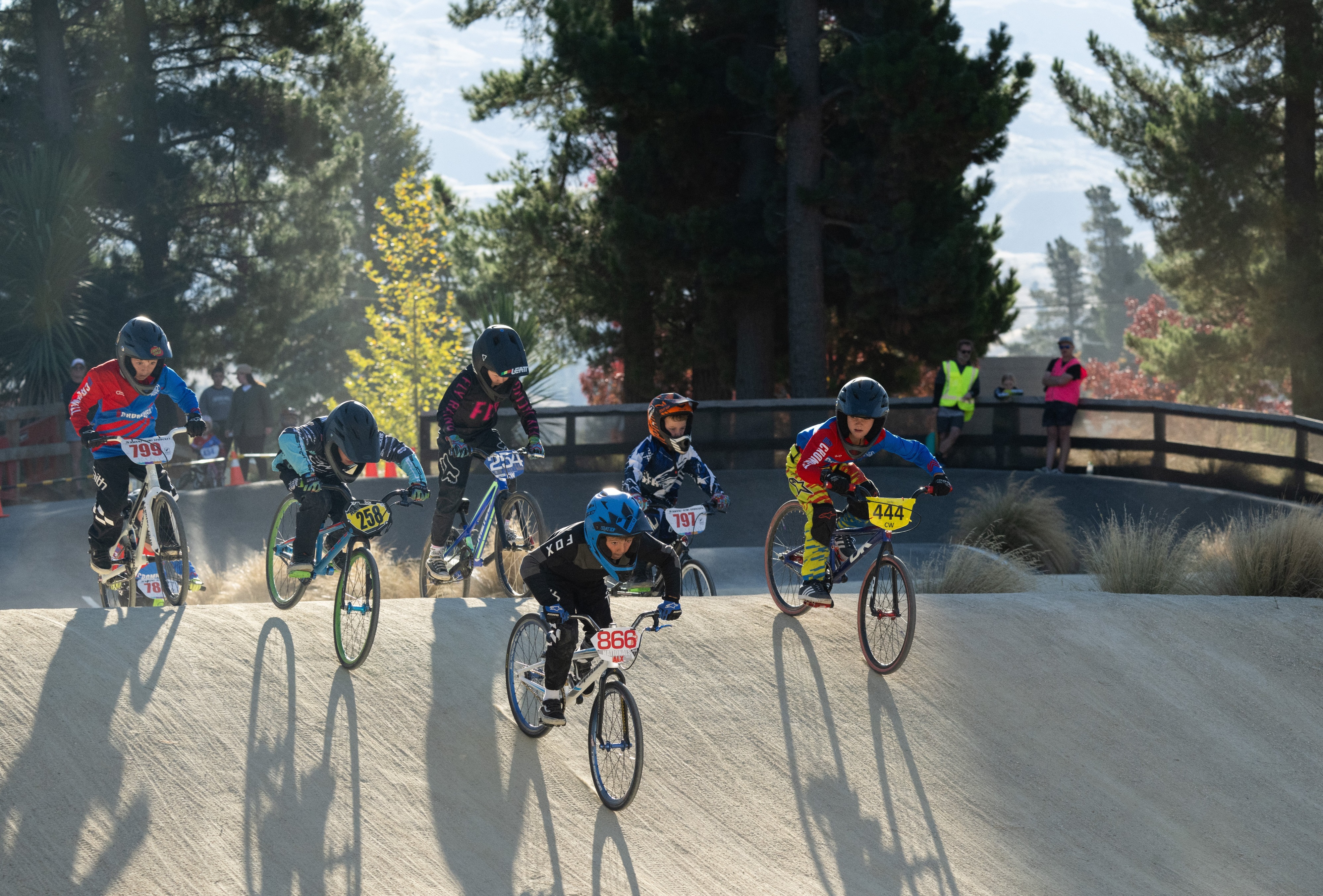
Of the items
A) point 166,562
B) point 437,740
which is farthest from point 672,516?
point 166,562

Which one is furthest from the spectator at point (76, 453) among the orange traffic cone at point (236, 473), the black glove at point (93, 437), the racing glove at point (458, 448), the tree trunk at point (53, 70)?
the racing glove at point (458, 448)

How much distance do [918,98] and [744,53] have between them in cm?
390

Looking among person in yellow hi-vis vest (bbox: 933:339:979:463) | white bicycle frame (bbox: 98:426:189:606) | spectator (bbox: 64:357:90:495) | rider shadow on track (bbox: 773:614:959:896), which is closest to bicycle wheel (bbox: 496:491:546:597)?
rider shadow on track (bbox: 773:614:959:896)

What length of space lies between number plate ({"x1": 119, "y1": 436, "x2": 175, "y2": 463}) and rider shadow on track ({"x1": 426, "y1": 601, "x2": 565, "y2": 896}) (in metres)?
2.34

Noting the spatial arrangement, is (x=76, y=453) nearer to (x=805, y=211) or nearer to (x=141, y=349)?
(x=805, y=211)

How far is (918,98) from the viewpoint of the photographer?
17.0 metres

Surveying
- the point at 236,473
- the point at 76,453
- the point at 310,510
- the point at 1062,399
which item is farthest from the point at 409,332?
the point at 310,510

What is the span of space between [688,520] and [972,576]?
3.53 metres

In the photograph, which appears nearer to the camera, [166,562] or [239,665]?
[239,665]

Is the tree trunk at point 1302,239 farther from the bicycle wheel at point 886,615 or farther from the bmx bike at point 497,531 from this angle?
the bmx bike at point 497,531

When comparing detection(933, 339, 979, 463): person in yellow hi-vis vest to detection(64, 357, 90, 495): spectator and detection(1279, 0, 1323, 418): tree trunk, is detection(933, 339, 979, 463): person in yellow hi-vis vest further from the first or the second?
detection(64, 357, 90, 495): spectator

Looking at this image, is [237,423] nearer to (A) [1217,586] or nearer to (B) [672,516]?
(B) [672,516]

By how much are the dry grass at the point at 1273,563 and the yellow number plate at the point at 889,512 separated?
14.0 ft

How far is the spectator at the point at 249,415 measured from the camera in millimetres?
18344
